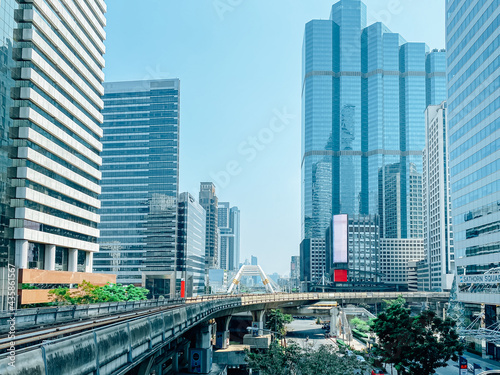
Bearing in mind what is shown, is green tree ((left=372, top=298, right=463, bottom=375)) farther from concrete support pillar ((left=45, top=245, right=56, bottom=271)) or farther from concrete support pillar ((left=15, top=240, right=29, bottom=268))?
concrete support pillar ((left=45, top=245, right=56, bottom=271))

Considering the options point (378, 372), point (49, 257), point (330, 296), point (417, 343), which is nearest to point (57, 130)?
point (49, 257)

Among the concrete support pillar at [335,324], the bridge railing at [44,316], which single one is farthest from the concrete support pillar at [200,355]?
the concrete support pillar at [335,324]

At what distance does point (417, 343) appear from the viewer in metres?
53.3

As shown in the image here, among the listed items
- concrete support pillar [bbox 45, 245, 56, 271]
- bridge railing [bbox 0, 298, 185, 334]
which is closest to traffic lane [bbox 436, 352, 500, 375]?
bridge railing [bbox 0, 298, 185, 334]

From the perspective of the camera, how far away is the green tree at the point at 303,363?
4350 cm

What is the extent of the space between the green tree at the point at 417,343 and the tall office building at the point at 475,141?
19188 mm

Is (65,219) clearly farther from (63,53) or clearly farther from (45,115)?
(63,53)

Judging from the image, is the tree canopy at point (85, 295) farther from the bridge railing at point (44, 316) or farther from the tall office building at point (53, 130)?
the bridge railing at point (44, 316)

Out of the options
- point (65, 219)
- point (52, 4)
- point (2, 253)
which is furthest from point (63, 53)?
point (2, 253)

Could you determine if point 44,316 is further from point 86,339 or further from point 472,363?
point 472,363

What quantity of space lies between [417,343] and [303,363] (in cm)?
1380

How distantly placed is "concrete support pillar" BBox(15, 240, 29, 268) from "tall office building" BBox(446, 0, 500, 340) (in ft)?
213

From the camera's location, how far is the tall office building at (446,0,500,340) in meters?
70.4

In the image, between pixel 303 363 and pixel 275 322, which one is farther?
pixel 275 322
